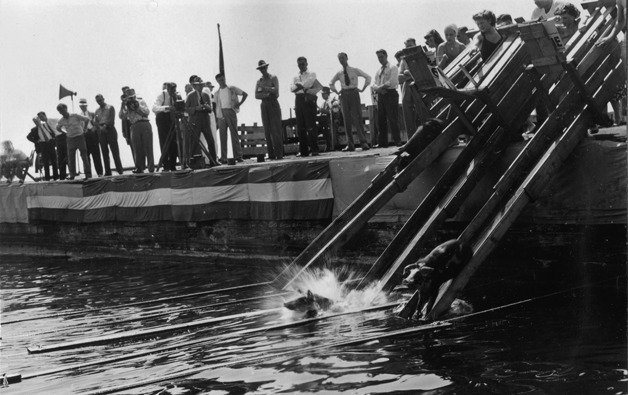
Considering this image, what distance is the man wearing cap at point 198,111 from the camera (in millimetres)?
20078

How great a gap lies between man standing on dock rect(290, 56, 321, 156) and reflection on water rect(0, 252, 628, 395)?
5552 millimetres

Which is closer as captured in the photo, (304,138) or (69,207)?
(304,138)

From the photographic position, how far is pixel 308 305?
1098 cm

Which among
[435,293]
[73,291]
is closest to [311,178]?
[73,291]

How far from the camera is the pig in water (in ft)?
35.8

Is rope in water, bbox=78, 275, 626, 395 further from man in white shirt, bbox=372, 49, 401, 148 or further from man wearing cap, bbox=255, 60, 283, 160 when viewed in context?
man wearing cap, bbox=255, 60, 283, 160

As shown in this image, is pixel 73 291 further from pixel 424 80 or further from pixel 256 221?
pixel 424 80

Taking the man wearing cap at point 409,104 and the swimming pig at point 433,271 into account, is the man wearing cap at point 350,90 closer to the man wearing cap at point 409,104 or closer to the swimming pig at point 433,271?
the man wearing cap at point 409,104

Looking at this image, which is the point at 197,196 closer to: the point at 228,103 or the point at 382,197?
the point at 228,103

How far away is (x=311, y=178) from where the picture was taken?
628 inches

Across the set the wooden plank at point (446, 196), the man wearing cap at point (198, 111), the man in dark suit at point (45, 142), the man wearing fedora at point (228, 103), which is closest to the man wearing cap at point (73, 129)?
the man in dark suit at point (45, 142)

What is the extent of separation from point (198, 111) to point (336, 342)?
11815 millimetres

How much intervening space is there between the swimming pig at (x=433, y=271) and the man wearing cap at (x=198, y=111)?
10.9 metres

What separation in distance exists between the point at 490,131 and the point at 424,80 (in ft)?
Result: 5.13
